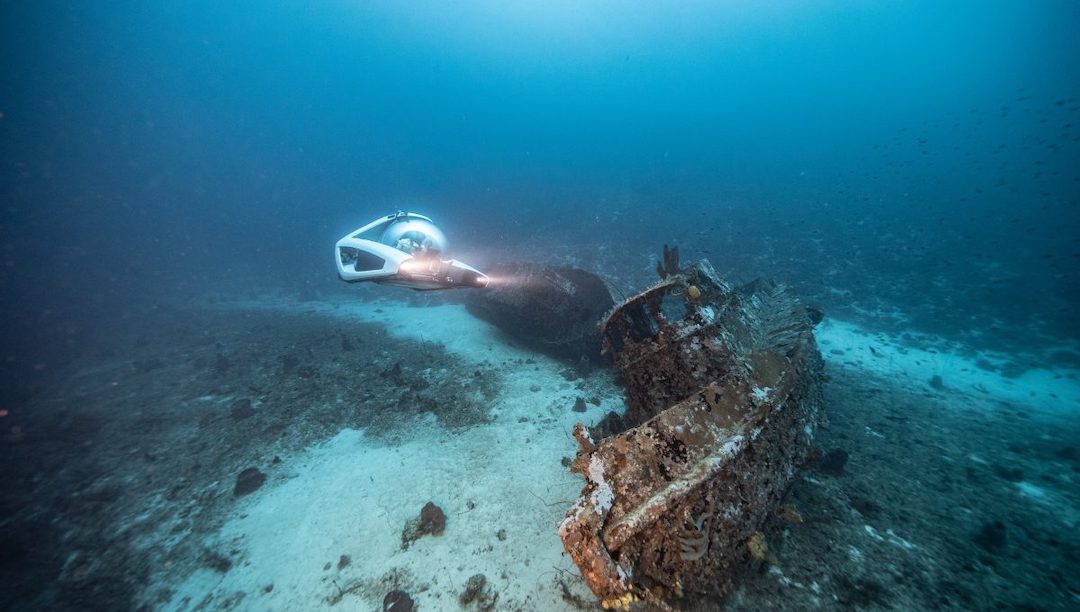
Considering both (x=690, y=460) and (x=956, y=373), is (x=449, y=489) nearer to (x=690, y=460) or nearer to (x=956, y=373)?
(x=690, y=460)

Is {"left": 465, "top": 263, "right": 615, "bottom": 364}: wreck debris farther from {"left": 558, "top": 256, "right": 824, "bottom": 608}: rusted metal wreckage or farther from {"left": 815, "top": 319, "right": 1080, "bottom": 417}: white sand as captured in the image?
{"left": 815, "top": 319, "right": 1080, "bottom": 417}: white sand

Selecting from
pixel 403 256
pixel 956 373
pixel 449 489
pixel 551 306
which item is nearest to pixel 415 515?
pixel 449 489

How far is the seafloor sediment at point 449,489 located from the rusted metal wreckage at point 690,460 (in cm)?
78

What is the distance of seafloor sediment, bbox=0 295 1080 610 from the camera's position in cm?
467

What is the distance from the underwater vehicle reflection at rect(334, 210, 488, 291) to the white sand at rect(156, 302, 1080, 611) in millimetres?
3590

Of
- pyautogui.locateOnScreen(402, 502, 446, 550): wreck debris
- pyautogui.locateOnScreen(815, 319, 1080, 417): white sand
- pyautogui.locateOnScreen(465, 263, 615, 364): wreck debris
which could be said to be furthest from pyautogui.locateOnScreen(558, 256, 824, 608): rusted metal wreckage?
pyautogui.locateOnScreen(815, 319, 1080, 417): white sand

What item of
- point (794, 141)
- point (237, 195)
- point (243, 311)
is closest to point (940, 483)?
point (243, 311)

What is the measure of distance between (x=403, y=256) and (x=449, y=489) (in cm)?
500

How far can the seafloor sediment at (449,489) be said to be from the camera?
4672mm

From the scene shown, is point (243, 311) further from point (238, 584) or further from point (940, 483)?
point (940, 483)

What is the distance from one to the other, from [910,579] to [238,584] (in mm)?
9347

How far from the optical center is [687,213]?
86.3 feet

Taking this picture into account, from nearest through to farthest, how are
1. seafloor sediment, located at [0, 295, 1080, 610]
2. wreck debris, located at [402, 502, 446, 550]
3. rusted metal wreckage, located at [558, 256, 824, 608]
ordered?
1. rusted metal wreckage, located at [558, 256, 824, 608]
2. seafloor sediment, located at [0, 295, 1080, 610]
3. wreck debris, located at [402, 502, 446, 550]

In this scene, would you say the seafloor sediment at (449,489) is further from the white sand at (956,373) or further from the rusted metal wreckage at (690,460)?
the rusted metal wreckage at (690,460)
